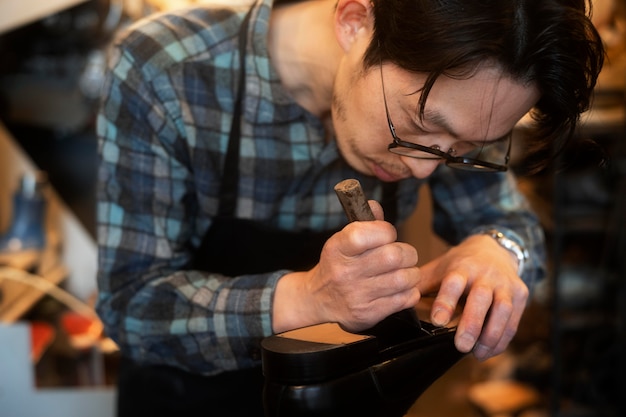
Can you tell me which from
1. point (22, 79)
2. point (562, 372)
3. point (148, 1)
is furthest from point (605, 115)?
point (22, 79)

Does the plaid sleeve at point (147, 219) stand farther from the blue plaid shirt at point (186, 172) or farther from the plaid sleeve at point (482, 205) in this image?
the plaid sleeve at point (482, 205)

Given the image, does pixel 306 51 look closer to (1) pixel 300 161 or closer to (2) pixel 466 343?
(1) pixel 300 161

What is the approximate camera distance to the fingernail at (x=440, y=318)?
25.1 inches

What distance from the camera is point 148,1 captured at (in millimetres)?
2016

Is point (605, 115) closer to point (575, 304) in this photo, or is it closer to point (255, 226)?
point (575, 304)

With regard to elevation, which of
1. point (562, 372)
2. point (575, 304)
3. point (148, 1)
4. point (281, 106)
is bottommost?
point (562, 372)

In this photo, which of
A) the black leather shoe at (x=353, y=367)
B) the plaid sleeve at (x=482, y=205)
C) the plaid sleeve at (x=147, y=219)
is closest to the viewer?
the black leather shoe at (x=353, y=367)

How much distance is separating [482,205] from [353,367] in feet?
1.68

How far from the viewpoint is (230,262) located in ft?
2.71

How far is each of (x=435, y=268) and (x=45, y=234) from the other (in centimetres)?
176

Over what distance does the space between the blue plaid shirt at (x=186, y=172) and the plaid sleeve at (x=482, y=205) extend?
4.2 inches

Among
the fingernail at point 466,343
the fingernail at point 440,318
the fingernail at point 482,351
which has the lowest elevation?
the fingernail at point 482,351

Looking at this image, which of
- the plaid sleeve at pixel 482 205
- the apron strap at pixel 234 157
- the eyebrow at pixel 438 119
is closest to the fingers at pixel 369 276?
the eyebrow at pixel 438 119

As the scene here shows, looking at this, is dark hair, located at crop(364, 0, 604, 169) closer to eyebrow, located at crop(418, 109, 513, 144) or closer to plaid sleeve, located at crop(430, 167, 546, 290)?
eyebrow, located at crop(418, 109, 513, 144)
